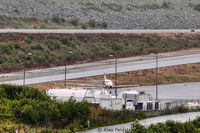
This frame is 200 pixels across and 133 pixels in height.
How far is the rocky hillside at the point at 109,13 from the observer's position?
415 feet

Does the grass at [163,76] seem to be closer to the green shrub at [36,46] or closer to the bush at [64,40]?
the green shrub at [36,46]

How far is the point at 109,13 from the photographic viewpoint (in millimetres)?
136750

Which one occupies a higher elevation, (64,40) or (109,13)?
(109,13)

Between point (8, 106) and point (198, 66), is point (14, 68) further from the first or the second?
point (8, 106)

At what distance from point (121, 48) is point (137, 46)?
4267 millimetres

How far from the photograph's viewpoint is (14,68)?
296 feet

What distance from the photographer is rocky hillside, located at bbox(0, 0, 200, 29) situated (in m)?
126

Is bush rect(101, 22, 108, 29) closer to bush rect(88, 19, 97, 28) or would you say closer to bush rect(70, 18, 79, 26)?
bush rect(88, 19, 97, 28)

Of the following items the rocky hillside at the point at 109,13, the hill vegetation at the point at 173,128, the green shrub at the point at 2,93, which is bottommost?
the hill vegetation at the point at 173,128

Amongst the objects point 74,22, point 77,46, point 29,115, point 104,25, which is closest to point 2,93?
point 29,115

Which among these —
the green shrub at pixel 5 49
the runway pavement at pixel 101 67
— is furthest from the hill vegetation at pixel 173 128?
the green shrub at pixel 5 49

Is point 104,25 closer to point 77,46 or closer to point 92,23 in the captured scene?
point 92,23

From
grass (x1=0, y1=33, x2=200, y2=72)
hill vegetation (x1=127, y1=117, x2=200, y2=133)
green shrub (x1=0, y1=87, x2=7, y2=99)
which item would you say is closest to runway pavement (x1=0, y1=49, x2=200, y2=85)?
grass (x1=0, y1=33, x2=200, y2=72)

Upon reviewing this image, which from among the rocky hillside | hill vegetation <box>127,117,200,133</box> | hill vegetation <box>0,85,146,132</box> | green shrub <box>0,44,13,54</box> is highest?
the rocky hillside
